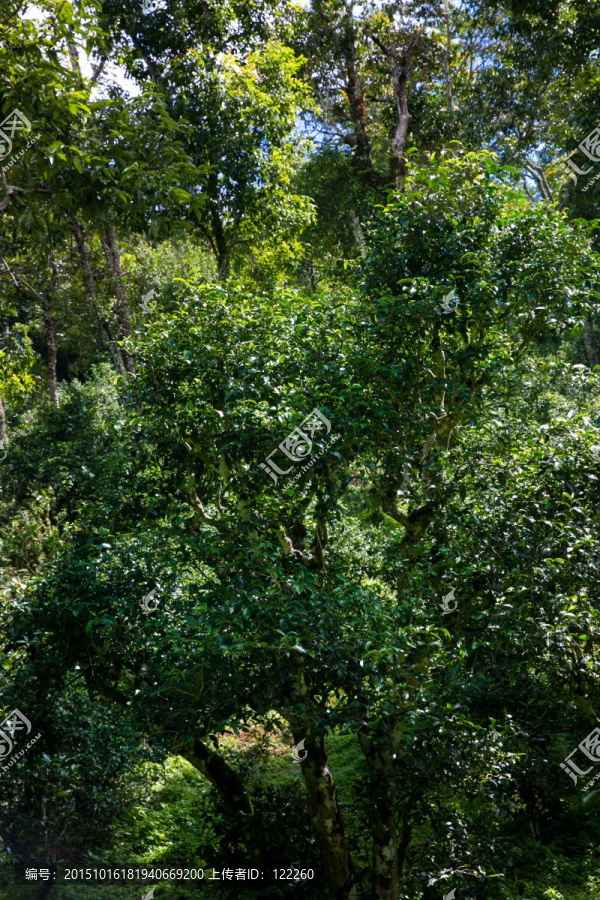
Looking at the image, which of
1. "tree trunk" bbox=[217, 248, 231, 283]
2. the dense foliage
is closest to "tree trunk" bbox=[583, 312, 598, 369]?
"tree trunk" bbox=[217, 248, 231, 283]

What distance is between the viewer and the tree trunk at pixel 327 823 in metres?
5.40

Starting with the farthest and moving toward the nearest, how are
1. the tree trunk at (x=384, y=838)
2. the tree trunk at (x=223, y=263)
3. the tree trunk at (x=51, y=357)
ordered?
the tree trunk at (x=51, y=357)
the tree trunk at (x=223, y=263)
the tree trunk at (x=384, y=838)

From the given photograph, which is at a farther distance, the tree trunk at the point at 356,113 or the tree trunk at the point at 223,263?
the tree trunk at the point at 356,113

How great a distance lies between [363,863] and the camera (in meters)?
6.80

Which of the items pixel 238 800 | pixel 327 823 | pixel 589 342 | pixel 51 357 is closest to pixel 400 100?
pixel 589 342

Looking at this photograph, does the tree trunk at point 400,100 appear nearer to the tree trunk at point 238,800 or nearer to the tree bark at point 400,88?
the tree bark at point 400,88

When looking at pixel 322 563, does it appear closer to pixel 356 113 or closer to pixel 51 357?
pixel 356 113

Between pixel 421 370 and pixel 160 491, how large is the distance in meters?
2.25

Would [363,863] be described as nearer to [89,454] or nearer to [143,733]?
[143,733]

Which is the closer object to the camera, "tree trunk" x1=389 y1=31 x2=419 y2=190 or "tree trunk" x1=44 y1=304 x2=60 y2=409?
"tree trunk" x1=389 y1=31 x2=419 y2=190

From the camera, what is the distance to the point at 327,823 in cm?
547

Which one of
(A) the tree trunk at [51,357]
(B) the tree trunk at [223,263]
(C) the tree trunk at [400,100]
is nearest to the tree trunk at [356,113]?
(C) the tree trunk at [400,100]

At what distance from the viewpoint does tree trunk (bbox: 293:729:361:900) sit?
17.7ft

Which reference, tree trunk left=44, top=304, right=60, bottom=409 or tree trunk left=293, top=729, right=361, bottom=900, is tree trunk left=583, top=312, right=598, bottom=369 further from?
tree trunk left=293, top=729, right=361, bottom=900
